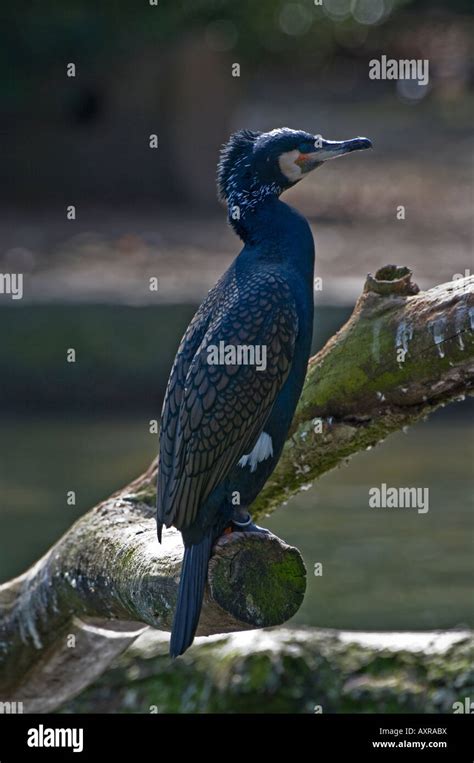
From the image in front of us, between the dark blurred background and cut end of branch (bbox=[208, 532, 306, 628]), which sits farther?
the dark blurred background

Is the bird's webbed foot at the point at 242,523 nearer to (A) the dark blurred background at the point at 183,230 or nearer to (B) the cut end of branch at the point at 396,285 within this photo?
(B) the cut end of branch at the point at 396,285

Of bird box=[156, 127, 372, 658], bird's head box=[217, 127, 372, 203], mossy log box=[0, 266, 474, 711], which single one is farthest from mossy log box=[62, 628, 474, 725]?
bird's head box=[217, 127, 372, 203]

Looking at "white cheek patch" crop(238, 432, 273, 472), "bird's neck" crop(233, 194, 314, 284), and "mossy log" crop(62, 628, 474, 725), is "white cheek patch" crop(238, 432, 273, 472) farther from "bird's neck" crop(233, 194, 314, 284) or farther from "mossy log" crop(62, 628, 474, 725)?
"mossy log" crop(62, 628, 474, 725)

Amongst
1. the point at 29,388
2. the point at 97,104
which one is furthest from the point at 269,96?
the point at 29,388

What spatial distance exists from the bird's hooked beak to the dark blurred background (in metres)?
3.22

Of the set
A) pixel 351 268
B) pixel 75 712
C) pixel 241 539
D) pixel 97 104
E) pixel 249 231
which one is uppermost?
pixel 97 104

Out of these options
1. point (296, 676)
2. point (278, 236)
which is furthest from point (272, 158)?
point (296, 676)

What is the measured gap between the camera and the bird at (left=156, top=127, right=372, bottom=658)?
3.41 metres

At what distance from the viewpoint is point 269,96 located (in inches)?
792

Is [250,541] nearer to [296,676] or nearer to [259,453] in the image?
[259,453]

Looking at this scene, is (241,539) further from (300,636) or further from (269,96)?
(269,96)

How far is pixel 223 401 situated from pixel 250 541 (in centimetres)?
37

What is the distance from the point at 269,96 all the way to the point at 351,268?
339 inches

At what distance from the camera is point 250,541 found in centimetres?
324
